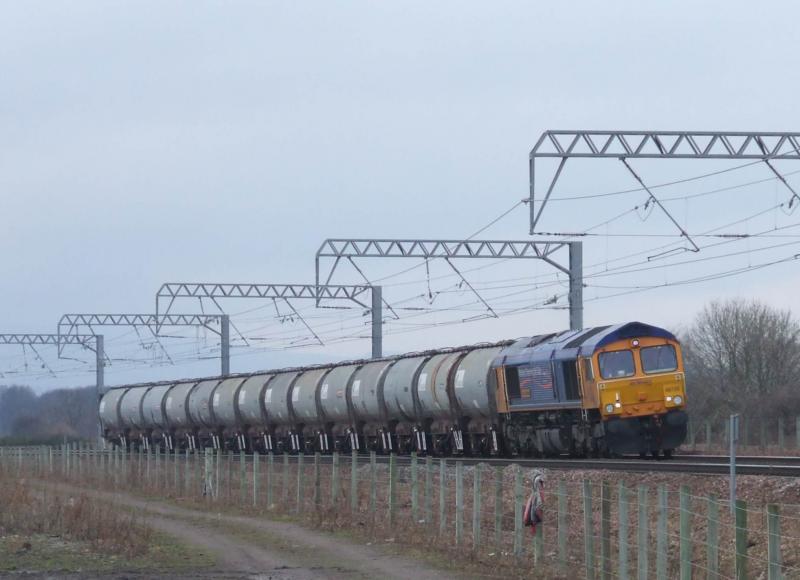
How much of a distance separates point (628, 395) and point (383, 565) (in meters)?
14.9

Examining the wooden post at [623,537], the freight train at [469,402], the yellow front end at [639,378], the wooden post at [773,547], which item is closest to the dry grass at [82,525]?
the wooden post at [623,537]

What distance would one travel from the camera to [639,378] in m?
33.1

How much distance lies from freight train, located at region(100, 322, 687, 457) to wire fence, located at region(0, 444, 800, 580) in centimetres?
431

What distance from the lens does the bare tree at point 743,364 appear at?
5922 centimetres

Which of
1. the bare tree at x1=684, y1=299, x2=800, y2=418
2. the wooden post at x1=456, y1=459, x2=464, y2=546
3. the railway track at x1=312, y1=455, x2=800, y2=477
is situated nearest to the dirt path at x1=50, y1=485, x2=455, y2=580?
the wooden post at x1=456, y1=459, x2=464, y2=546

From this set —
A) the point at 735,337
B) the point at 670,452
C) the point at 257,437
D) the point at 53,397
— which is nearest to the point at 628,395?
the point at 670,452

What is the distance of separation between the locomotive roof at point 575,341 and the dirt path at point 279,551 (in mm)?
10337

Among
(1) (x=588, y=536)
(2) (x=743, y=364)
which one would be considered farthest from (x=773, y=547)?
(2) (x=743, y=364)

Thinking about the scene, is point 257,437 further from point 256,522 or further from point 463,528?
point 463,528

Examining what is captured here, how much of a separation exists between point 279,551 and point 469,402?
64.1ft

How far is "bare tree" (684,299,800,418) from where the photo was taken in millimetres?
59219

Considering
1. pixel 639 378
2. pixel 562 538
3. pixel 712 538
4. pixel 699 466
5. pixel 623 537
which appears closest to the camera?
pixel 712 538

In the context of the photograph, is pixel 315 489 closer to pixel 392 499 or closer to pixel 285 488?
pixel 285 488

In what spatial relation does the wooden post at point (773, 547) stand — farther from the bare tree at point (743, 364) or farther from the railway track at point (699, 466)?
the bare tree at point (743, 364)
